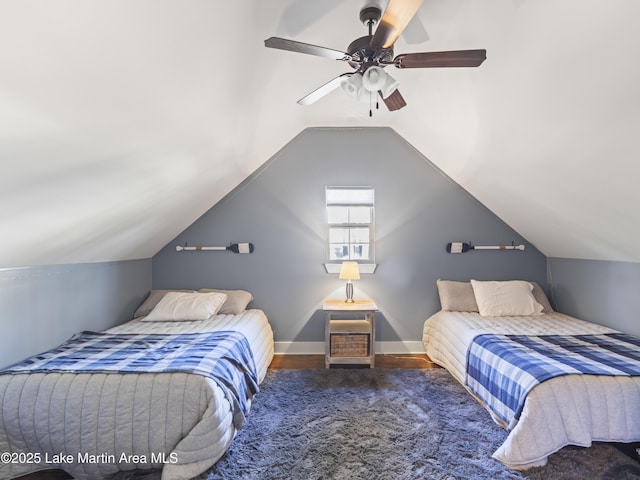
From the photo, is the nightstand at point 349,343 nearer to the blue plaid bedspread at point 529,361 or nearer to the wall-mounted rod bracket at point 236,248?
the blue plaid bedspread at point 529,361

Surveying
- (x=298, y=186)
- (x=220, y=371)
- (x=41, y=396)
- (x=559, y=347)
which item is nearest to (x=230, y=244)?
(x=298, y=186)

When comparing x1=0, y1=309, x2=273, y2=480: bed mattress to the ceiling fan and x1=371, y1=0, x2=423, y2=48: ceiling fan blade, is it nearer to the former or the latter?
the ceiling fan

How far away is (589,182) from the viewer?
7.58 feet

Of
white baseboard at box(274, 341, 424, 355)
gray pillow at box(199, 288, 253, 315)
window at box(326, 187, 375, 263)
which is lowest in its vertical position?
white baseboard at box(274, 341, 424, 355)

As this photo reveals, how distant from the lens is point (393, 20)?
4.90 ft

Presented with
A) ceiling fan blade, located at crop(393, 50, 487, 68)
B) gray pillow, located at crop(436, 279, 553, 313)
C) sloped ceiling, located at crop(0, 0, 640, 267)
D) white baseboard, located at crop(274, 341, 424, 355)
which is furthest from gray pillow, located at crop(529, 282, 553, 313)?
ceiling fan blade, located at crop(393, 50, 487, 68)

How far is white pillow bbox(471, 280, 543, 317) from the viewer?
339cm

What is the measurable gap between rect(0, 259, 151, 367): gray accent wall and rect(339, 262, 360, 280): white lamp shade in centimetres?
221

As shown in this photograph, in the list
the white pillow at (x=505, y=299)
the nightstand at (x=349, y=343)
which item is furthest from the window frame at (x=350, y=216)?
the white pillow at (x=505, y=299)

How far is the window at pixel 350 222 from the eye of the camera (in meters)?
3.92

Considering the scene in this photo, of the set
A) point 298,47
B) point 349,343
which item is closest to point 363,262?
point 349,343

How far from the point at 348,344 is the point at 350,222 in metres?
1.37

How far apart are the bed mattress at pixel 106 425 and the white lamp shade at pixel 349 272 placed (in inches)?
75.8

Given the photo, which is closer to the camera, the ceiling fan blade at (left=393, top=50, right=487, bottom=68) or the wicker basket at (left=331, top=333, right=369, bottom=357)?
the ceiling fan blade at (left=393, top=50, right=487, bottom=68)
